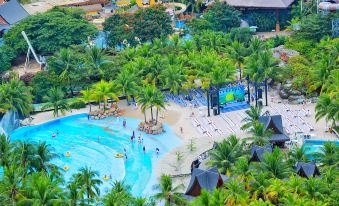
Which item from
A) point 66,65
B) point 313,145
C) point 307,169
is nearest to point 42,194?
point 307,169

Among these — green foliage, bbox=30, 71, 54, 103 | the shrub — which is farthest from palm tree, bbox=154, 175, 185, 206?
the shrub

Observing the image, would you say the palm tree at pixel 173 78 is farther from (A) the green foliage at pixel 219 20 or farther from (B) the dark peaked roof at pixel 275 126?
(A) the green foliage at pixel 219 20

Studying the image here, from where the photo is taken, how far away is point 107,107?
7994 centimetres

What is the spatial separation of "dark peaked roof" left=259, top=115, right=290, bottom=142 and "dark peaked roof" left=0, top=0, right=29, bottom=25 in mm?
48517

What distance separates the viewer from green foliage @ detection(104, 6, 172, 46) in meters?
94.8

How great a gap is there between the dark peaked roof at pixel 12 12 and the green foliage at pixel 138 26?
48.7 ft

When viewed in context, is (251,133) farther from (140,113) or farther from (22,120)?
(22,120)

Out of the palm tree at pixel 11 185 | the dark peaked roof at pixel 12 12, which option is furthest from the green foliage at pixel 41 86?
the palm tree at pixel 11 185

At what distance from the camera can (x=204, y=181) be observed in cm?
5744

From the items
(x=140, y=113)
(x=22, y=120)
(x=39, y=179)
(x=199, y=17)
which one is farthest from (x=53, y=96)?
(x=199, y=17)

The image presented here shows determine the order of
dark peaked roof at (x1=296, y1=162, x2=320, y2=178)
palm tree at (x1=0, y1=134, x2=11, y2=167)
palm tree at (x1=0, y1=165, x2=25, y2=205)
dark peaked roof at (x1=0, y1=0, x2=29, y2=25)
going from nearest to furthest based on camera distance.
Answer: palm tree at (x1=0, y1=165, x2=25, y2=205) < dark peaked roof at (x1=296, y1=162, x2=320, y2=178) < palm tree at (x1=0, y1=134, x2=11, y2=167) < dark peaked roof at (x1=0, y1=0, x2=29, y2=25)

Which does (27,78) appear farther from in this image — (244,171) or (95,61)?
(244,171)

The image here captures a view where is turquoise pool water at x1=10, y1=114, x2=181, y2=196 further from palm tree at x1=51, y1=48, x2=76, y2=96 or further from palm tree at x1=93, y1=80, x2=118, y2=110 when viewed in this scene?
palm tree at x1=51, y1=48, x2=76, y2=96

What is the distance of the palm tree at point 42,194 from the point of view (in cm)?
5044
